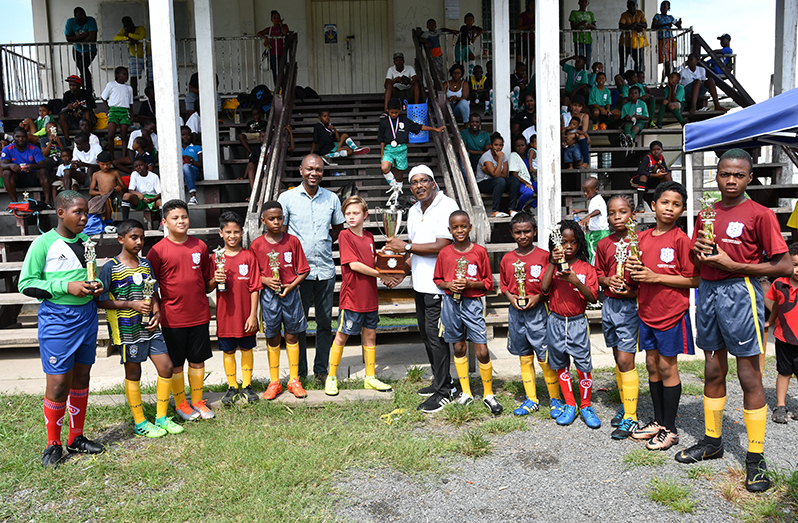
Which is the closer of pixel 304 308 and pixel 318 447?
pixel 318 447

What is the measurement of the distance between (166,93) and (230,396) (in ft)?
14.3

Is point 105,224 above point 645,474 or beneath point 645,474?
above

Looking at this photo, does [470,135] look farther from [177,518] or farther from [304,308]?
[177,518]

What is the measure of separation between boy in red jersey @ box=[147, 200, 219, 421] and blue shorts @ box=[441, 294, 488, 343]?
1.92 metres

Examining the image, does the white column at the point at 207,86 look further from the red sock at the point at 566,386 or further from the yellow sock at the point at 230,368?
the red sock at the point at 566,386

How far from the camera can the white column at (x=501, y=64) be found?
32.2ft

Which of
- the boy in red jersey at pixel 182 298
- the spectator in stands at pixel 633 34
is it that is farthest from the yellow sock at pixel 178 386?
the spectator in stands at pixel 633 34

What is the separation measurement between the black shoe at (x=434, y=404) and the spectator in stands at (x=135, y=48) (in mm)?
10856

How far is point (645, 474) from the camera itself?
3.72 meters

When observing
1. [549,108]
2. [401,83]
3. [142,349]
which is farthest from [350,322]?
[401,83]

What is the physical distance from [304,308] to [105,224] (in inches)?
205

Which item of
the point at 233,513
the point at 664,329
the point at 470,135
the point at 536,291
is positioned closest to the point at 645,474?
the point at 664,329

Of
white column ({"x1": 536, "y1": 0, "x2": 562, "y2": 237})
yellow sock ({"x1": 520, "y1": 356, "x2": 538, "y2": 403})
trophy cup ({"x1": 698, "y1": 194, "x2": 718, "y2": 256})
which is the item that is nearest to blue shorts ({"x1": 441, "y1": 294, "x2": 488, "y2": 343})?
yellow sock ({"x1": 520, "y1": 356, "x2": 538, "y2": 403})

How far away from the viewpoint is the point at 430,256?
5125mm
